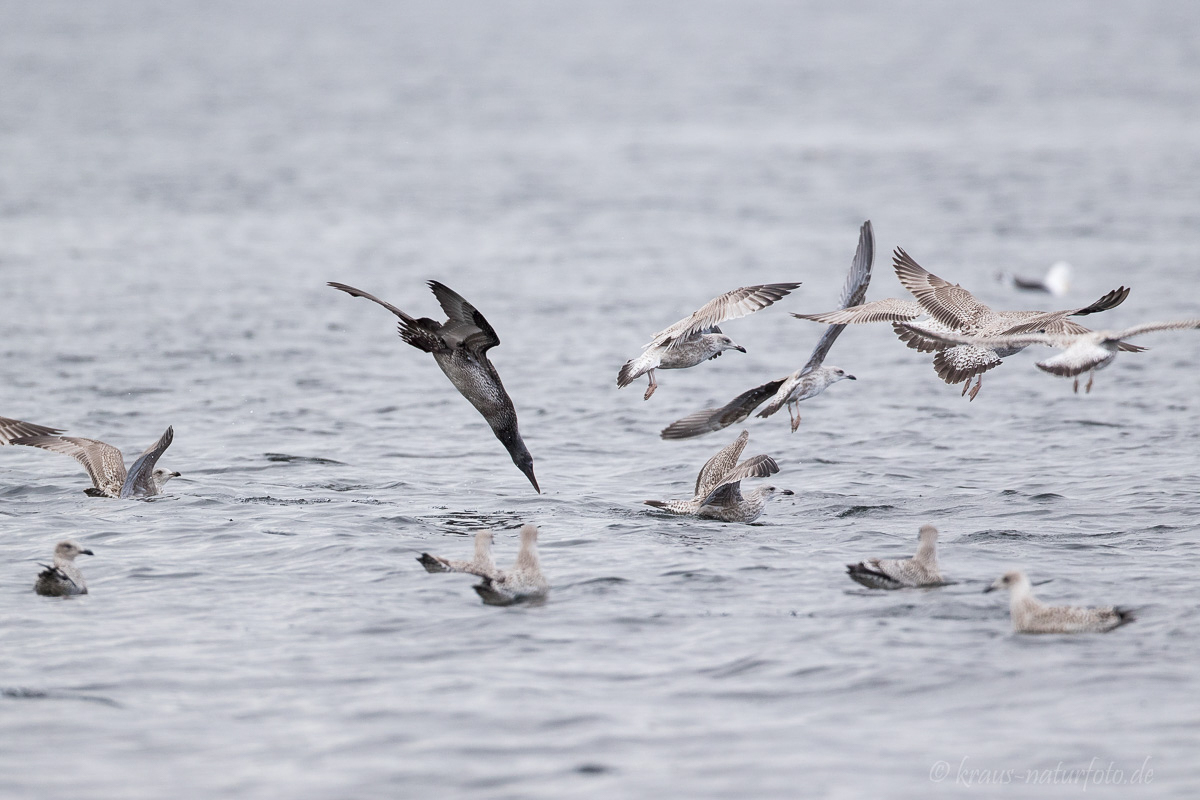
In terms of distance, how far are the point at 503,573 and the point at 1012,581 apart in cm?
322

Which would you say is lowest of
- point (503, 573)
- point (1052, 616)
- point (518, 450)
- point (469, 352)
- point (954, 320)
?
point (1052, 616)

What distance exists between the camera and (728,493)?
1201 cm

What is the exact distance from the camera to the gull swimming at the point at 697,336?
1205 cm

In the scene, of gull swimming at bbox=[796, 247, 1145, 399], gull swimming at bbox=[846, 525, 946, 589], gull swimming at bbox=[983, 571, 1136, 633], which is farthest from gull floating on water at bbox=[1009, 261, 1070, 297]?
gull swimming at bbox=[983, 571, 1136, 633]

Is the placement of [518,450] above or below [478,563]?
above

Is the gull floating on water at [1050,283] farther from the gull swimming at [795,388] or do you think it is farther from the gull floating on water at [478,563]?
the gull floating on water at [478,563]

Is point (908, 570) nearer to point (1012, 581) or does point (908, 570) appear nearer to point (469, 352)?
point (1012, 581)

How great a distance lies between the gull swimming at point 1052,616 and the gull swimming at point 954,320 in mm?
2776

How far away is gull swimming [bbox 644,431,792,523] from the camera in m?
12.1

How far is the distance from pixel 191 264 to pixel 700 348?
50.9ft

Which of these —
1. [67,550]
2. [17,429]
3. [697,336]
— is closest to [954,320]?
[697,336]

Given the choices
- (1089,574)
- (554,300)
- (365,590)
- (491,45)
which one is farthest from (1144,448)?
(491,45)

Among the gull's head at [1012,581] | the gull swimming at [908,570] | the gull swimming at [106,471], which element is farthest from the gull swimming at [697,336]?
the gull swimming at [106,471]

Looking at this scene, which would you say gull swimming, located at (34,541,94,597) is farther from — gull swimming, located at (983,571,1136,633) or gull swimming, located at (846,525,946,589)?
gull swimming, located at (983,571,1136,633)
